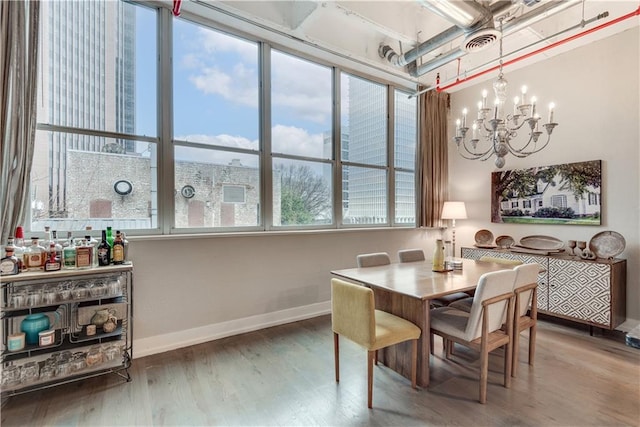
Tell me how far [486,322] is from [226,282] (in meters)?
2.45

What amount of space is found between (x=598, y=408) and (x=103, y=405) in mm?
3365

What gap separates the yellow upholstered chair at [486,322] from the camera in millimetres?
2043

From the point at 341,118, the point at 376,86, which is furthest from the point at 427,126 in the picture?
the point at 341,118

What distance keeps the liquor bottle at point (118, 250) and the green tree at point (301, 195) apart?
68.0 inches

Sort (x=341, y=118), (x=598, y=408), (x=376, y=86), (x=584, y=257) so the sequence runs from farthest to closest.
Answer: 1. (x=376, y=86)
2. (x=341, y=118)
3. (x=584, y=257)
4. (x=598, y=408)

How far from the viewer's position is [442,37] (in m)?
3.22

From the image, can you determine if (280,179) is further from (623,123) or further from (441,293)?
(623,123)

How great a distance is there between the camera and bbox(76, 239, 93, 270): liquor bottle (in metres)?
2.25

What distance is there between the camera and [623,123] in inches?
133

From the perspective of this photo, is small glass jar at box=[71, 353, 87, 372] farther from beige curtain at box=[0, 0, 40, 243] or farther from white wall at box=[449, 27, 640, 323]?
white wall at box=[449, 27, 640, 323]

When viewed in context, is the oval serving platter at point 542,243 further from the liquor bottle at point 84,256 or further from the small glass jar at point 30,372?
the small glass jar at point 30,372

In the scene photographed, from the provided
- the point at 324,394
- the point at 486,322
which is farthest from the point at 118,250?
the point at 486,322

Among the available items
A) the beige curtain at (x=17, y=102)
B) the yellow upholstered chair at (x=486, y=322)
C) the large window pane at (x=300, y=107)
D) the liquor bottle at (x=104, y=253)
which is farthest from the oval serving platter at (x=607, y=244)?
the beige curtain at (x=17, y=102)

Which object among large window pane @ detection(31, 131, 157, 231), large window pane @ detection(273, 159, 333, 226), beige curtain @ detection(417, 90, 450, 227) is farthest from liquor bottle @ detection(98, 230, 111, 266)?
beige curtain @ detection(417, 90, 450, 227)
